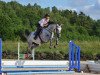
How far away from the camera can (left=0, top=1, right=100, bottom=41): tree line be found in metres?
35.8

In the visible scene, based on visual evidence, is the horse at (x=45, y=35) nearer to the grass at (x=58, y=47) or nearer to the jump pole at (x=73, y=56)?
the jump pole at (x=73, y=56)

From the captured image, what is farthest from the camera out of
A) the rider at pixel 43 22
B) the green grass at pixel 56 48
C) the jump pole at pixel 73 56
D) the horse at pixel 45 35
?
the green grass at pixel 56 48

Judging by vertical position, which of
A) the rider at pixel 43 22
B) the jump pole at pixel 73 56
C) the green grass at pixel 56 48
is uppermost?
the rider at pixel 43 22

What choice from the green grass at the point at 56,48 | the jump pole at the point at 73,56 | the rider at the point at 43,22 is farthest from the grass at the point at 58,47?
the jump pole at the point at 73,56

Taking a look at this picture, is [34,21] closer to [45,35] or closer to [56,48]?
[56,48]

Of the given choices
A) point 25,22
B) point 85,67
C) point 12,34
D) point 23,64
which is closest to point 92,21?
point 25,22

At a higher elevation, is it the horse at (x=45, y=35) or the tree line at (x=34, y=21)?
the tree line at (x=34, y=21)

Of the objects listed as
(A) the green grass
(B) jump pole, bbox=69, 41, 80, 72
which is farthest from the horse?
(A) the green grass

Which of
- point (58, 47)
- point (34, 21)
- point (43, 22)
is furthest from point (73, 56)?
point (34, 21)

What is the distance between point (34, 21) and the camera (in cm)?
4553

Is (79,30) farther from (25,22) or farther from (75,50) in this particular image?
(75,50)

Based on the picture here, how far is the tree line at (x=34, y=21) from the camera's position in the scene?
117 ft

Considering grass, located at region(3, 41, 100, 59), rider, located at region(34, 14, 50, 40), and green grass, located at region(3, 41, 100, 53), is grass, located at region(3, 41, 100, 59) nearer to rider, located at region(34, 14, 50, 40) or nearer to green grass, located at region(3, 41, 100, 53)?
green grass, located at region(3, 41, 100, 53)

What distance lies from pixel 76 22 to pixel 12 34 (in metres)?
33.9
